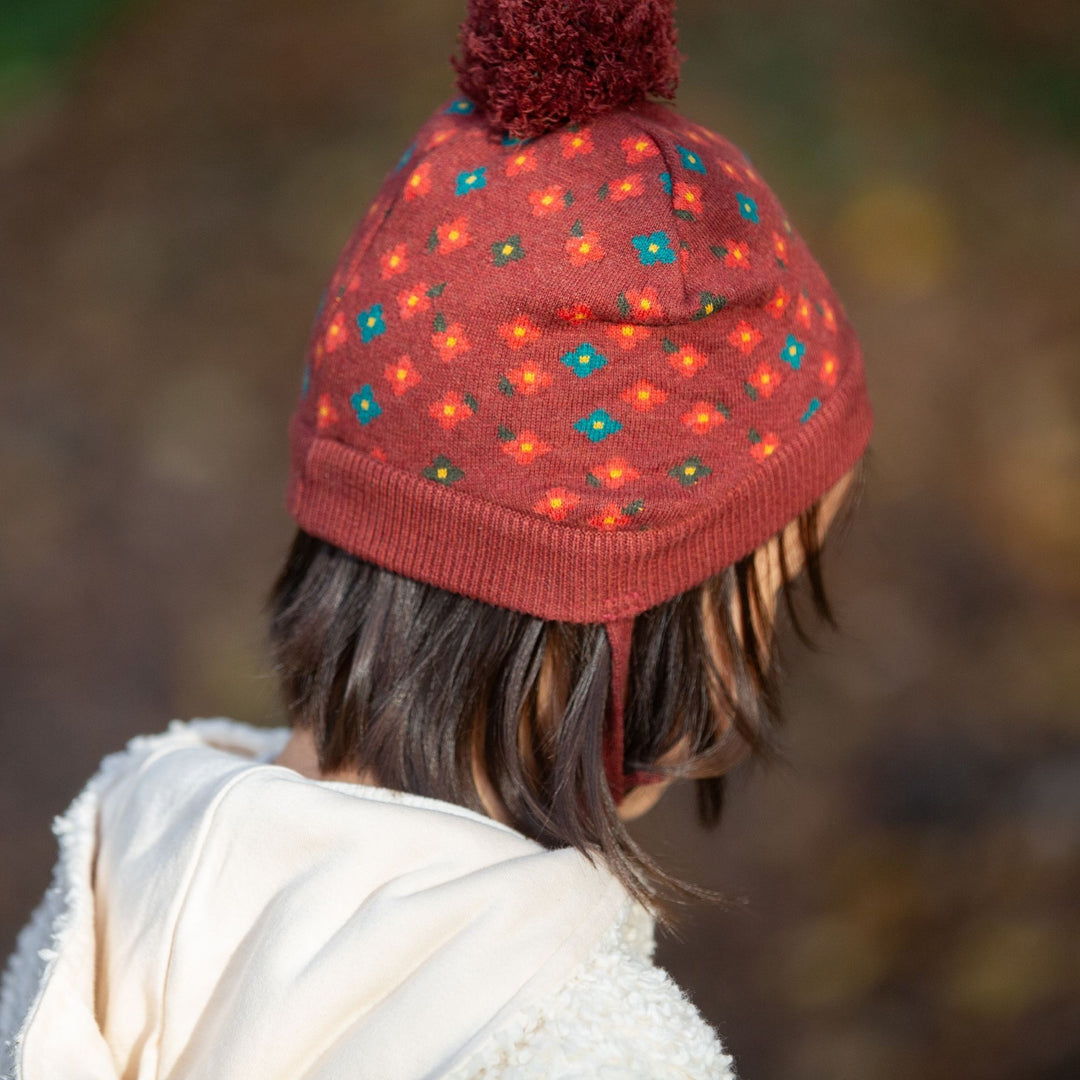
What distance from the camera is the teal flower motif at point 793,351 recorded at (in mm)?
1337

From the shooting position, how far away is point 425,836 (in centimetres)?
111

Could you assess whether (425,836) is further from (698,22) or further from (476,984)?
(698,22)

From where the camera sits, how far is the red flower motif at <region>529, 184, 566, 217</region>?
1.23 meters

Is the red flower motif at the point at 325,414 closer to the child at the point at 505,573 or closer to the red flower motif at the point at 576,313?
the child at the point at 505,573

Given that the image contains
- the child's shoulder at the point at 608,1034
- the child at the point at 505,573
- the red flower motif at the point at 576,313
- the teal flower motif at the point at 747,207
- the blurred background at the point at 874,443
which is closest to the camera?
the child's shoulder at the point at 608,1034

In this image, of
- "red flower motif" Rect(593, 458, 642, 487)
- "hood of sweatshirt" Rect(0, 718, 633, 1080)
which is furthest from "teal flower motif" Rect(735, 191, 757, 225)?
"hood of sweatshirt" Rect(0, 718, 633, 1080)

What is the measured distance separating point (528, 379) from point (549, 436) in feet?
0.20

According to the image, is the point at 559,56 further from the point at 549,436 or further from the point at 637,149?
the point at 549,436

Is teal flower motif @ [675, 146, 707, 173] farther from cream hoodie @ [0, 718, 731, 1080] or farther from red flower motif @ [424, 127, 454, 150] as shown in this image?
cream hoodie @ [0, 718, 731, 1080]

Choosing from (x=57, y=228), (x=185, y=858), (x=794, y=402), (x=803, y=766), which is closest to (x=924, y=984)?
(x=803, y=766)

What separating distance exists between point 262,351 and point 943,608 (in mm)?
2528

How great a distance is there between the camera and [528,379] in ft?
4.01

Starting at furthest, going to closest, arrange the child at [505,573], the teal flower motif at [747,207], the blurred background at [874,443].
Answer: the blurred background at [874,443]
the teal flower motif at [747,207]
the child at [505,573]

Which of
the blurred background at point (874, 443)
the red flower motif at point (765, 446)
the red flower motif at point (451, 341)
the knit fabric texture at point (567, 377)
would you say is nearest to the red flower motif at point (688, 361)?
the knit fabric texture at point (567, 377)
